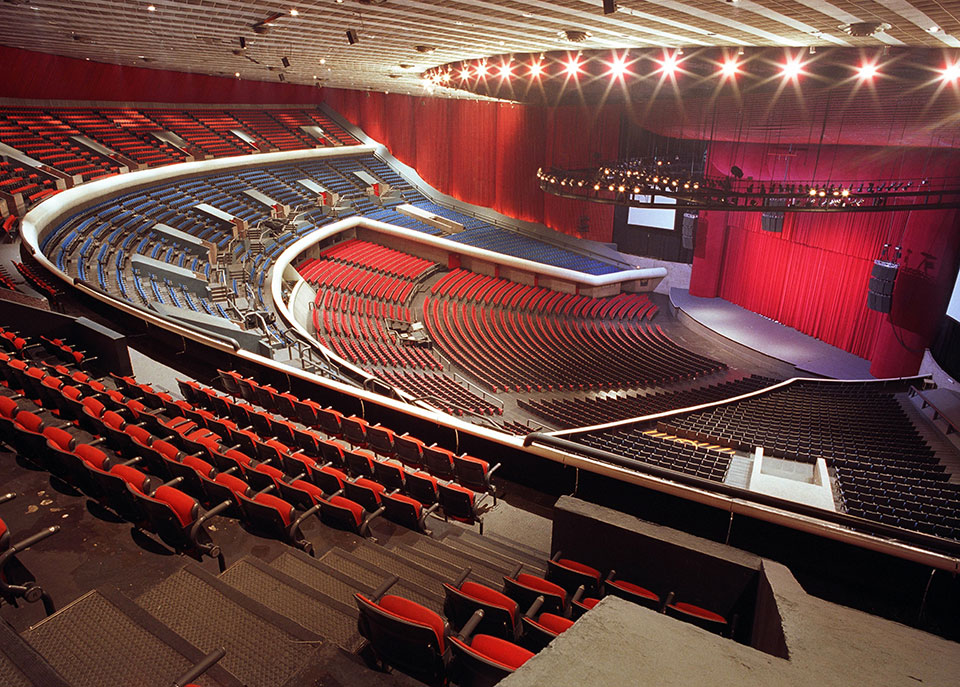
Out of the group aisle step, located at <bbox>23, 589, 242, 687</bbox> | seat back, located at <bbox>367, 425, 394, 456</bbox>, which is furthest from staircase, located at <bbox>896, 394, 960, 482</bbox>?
aisle step, located at <bbox>23, 589, 242, 687</bbox>

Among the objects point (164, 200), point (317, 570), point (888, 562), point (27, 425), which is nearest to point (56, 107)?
point (164, 200)

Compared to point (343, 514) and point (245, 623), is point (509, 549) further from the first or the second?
point (245, 623)

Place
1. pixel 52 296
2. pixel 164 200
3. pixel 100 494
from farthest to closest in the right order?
1. pixel 164 200
2. pixel 52 296
3. pixel 100 494

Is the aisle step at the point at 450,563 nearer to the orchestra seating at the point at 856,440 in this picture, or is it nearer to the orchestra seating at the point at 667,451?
the orchestra seating at the point at 667,451

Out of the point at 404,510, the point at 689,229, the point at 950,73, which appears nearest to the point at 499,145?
the point at 689,229

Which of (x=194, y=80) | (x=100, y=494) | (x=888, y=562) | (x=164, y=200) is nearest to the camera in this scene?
(x=888, y=562)

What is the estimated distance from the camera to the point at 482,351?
1305 cm

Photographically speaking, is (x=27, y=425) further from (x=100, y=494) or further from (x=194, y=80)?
(x=194, y=80)

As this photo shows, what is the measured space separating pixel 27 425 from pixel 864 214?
14.9m

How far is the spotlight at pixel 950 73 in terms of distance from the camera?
22.3 feet

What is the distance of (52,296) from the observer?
7.61m

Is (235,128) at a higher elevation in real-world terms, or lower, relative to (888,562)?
higher

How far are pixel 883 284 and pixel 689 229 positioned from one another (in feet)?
18.7

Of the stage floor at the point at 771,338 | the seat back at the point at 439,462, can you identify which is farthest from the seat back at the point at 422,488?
the stage floor at the point at 771,338
